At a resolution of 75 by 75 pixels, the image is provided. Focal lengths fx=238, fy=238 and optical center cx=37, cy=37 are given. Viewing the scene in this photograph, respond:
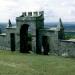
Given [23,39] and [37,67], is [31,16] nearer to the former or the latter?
[23,39]

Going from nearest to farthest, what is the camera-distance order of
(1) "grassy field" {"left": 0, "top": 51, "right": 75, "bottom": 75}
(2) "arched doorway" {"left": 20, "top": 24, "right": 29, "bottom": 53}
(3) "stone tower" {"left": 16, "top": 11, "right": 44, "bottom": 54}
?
(1) "grassy field" {"left": 0, "top": 51, "right": 75, "bottom": 75} → (3) "stone tower" {"left": 16, "top": 11, "right": 44, "bottom": 54} → (2) "arched doorway" {"left": 20, "top": 24, "right": 29, "bottom": 53}

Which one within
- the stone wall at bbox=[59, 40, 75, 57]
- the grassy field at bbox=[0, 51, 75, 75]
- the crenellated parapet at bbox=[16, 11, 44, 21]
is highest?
the crenellated parapet at bbox=[16, 11, 44, 21]

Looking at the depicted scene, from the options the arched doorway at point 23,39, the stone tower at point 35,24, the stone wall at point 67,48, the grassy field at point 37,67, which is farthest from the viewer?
the arched doorway at point 23,39

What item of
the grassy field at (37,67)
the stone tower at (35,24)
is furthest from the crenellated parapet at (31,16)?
the grassy field at (37,67)

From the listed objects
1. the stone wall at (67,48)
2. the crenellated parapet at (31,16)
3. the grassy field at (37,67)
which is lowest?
the grassy field at (37,67)

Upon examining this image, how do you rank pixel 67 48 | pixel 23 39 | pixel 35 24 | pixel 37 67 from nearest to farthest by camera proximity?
pixel 37 67, pixel 67 48, pixel 35 24, pixel 23 39

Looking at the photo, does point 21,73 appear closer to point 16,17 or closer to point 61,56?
point 61,56

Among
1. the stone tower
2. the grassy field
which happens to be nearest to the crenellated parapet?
the stone tower

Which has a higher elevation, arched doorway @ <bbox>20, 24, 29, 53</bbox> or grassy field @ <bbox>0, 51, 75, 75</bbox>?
arched doorway @ <bbox>20, 24, 29, 53</bbox>

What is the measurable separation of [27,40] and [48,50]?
221 inches

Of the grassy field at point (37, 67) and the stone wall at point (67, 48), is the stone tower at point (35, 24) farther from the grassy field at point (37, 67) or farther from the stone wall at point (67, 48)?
the grassy field at point (37, 67)

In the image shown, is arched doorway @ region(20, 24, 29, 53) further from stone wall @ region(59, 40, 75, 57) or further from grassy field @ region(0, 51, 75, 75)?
grassy field @ region(0, 51, 75, 75)

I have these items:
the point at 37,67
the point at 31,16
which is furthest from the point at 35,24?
the point at 37,67

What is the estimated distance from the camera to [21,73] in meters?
21.2
